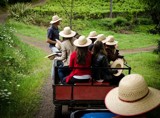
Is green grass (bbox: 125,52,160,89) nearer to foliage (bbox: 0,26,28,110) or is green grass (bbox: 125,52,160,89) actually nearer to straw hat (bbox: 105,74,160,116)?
foliage (bbox: 0,26,28,110)

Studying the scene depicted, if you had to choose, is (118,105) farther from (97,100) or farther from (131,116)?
(97,100)

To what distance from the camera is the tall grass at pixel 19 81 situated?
8.59 metres

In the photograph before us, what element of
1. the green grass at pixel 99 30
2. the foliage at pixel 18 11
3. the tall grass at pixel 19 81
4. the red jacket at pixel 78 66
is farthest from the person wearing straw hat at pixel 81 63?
the foliage at pixel 18 11

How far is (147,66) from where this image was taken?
1641 cm

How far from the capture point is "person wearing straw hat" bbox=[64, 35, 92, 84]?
7.31m

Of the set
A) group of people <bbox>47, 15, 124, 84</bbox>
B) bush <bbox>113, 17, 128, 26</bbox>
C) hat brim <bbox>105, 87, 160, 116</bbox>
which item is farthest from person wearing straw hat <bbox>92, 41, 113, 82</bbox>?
bush <bbox>113, 17, 128, 26</bbox>

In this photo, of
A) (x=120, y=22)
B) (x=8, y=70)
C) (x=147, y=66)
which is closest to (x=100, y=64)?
(x=8, y=70)

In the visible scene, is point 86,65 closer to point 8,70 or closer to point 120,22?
point 8,70

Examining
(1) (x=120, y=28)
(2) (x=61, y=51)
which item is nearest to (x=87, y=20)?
(1) (x=120, y=28)

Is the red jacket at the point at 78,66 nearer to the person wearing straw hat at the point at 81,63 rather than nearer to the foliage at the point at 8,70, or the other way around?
the person wearing straw hat at the point at 81,63

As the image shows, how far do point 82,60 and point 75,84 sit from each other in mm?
495

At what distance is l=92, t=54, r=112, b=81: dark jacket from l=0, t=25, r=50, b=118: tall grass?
1803 millimetres

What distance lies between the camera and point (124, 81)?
3850 mm

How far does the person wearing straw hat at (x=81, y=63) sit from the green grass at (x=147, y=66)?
487 centimetres
